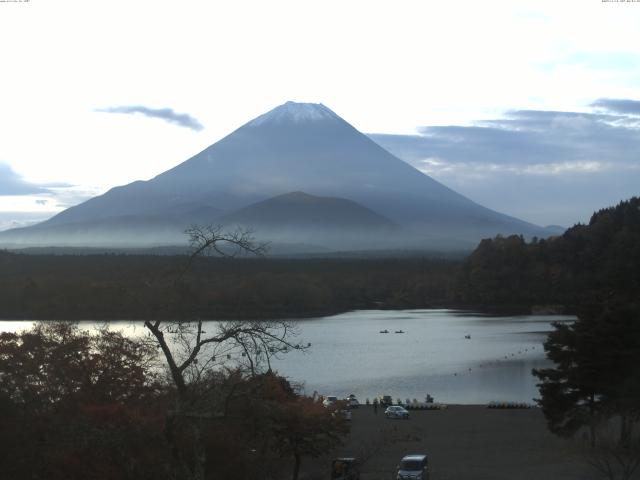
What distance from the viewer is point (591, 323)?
13.4m

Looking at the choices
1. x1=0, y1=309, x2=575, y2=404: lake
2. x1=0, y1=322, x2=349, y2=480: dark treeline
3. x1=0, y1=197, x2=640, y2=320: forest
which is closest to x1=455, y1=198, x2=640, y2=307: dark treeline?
x1=0, y1=197, x2=640, y2=320: forest

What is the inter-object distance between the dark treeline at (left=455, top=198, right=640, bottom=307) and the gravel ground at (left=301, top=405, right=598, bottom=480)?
3378 centimetres

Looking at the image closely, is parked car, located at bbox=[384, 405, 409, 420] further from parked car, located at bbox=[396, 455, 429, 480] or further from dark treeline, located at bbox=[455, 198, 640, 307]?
dark treeline, located at bbox=[455, 198, 640, 307]

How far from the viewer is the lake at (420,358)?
22547 mm

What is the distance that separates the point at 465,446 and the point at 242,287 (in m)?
A: 30.8

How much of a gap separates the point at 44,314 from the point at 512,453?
26589mm

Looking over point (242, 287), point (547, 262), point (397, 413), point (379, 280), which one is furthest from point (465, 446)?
point (379, 280)

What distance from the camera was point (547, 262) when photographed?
5581 cm

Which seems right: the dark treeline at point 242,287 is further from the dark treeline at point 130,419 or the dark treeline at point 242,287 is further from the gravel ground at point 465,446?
the dark treeline at point 130,419

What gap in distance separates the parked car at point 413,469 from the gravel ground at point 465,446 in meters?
0.31

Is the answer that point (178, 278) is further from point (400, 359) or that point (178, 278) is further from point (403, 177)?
point (403, 177)

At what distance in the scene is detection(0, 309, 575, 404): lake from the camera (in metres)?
22.5

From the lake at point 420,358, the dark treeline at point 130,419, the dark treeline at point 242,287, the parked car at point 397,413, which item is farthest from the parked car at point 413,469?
the dark treeline at point 242,287

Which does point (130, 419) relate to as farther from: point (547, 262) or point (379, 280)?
point (379, 280)
